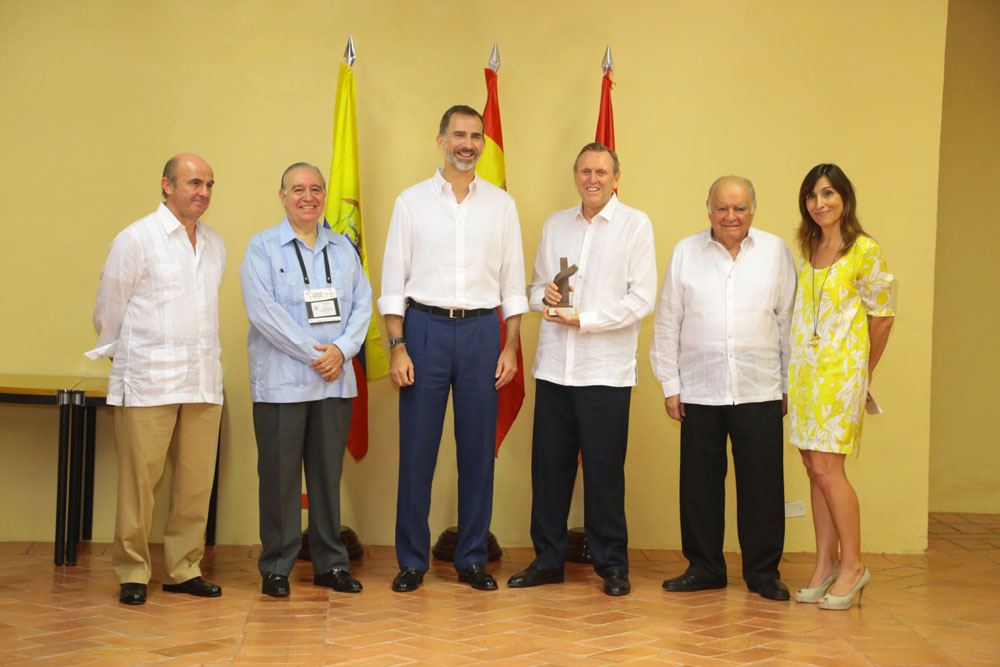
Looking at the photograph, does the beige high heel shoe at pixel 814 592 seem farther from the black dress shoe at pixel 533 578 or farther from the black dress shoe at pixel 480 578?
Result: the black dress shoe at pixel 480 578

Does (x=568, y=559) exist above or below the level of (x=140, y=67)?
below

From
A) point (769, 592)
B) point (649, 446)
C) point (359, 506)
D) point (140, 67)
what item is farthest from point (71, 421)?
point (769, 592)

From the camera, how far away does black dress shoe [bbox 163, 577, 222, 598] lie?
391 centimetres

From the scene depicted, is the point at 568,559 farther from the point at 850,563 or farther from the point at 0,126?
the point at 0,126

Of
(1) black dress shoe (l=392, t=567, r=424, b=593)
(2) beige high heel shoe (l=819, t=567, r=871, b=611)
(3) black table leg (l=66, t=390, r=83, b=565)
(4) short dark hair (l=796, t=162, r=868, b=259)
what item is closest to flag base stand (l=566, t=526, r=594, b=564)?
(1) black dress shoe (l=392, t=567, r=424, b=593)

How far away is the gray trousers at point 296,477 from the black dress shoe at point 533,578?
734mm

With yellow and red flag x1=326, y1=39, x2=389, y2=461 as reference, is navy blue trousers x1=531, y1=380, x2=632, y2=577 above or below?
below

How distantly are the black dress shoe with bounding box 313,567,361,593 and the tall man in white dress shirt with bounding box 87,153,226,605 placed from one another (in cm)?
43

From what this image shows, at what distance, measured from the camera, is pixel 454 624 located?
3568 mm

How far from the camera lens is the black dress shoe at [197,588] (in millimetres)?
3914

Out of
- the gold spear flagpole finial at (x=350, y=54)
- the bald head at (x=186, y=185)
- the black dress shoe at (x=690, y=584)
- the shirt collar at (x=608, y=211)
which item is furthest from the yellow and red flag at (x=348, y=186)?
the black dress shoe at (x=690, y=584)

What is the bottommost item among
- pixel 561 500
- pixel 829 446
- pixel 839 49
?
pixel 561 500

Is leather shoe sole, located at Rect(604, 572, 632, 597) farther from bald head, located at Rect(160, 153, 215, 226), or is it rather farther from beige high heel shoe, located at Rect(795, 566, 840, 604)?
bald head, located at Rect(160, 153, 215, 226)

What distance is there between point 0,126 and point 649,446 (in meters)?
3.72
